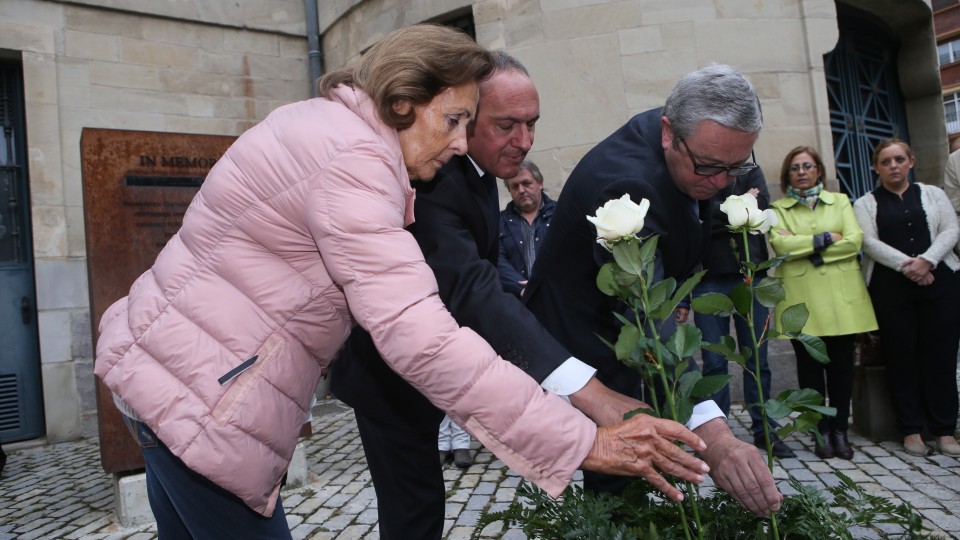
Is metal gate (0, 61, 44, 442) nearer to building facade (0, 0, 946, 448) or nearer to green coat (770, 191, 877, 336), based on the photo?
building facade (0, 0, 946, 448)

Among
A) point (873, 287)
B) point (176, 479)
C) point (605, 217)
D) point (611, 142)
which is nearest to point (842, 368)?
point (873, 287)

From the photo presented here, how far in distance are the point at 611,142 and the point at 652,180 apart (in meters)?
0.24

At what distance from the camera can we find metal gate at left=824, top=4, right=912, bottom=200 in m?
7.84

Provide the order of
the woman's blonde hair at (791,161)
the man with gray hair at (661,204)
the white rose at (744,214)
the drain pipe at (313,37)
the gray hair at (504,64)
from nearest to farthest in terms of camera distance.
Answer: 1. the white rose at (744,214)
2. the man with gray hair at (661,204)
3. the gray hair at (504,64)
4. the woman's blonde hair at (791,161)
5. the drain pipe at (313,37)

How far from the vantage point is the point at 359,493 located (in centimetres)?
414

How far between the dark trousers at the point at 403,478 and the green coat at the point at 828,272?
307cm

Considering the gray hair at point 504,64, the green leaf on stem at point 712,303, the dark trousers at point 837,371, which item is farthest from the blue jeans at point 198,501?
the dark trousers at point 837,371

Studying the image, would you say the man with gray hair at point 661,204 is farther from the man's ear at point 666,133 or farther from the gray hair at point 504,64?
the gray hair at point 504,64

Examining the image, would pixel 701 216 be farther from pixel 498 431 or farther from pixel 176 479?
pixel 176 479

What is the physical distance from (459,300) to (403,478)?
679mm

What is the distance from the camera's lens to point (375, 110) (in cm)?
151

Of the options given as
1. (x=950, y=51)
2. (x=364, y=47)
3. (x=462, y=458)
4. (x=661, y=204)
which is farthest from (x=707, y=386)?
(x=950, y=51)

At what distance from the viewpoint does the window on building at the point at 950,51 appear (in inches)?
1235

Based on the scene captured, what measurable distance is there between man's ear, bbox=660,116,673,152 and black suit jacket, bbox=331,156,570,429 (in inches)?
21.9
